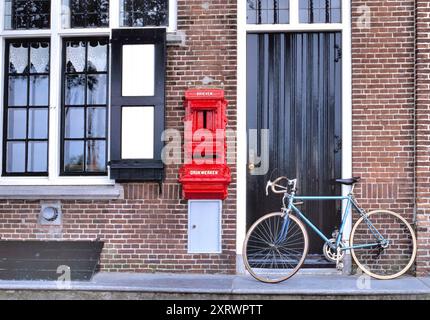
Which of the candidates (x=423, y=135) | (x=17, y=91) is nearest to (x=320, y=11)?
(x=423, y=135)

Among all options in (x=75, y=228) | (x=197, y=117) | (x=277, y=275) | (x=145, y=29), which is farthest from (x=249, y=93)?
(x=75, y=228)

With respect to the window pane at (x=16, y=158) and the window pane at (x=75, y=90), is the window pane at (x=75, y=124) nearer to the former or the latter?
the window pane at (x=75, y=90)

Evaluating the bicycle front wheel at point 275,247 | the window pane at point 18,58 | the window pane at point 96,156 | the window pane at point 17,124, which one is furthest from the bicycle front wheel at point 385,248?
the window pane at point 18,58

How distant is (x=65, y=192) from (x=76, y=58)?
5.74 ft

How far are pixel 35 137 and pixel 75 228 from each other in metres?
1.32

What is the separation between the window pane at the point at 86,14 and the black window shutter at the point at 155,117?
2.22ft

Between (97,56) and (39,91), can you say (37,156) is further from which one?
(97,56)

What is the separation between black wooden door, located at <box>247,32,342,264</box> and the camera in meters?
7.67

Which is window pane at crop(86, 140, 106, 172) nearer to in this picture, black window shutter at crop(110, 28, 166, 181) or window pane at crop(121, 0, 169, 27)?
black window shutter at crop(110, 28, 166, 181)

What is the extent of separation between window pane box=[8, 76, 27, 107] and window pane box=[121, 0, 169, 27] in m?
1.53

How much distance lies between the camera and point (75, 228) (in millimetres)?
7711

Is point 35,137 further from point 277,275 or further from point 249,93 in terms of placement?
point 277,275

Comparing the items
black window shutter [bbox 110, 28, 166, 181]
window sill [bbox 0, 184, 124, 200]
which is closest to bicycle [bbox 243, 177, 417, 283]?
black window shutter [bbox 110, 28, 166, 181]
